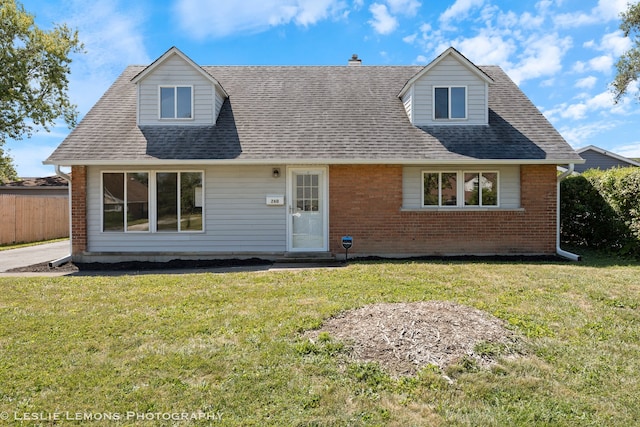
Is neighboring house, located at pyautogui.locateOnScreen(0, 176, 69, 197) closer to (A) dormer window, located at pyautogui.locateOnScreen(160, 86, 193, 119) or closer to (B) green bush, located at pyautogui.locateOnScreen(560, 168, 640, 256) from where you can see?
(A) dormer window, located at pyautogui.locateOnScreen(160, 86, 193, 119)

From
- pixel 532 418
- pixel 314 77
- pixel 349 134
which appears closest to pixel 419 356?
pixel 532 418

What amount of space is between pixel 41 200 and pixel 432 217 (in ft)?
61.2

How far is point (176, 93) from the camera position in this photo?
11906mm

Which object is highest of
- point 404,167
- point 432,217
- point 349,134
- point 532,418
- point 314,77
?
point 314,77

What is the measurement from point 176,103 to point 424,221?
28.1 feet

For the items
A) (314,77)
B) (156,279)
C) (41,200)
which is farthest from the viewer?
(41,200)

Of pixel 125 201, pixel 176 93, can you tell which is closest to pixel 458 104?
pixel 176 93

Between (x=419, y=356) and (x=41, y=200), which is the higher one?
(x=41, y=200)

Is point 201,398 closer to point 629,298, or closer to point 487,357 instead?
point 487,357

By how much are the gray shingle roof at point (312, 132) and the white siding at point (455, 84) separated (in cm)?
34

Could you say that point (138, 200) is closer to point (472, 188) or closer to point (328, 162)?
point (328, 162)

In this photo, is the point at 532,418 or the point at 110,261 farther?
the point at 110,261

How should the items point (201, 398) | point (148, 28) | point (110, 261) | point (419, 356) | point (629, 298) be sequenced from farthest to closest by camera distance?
point (148, 28), point (110, 261), point (629, 298), point (419, 356), point (201, 398)

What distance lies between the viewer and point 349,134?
1162 cm
